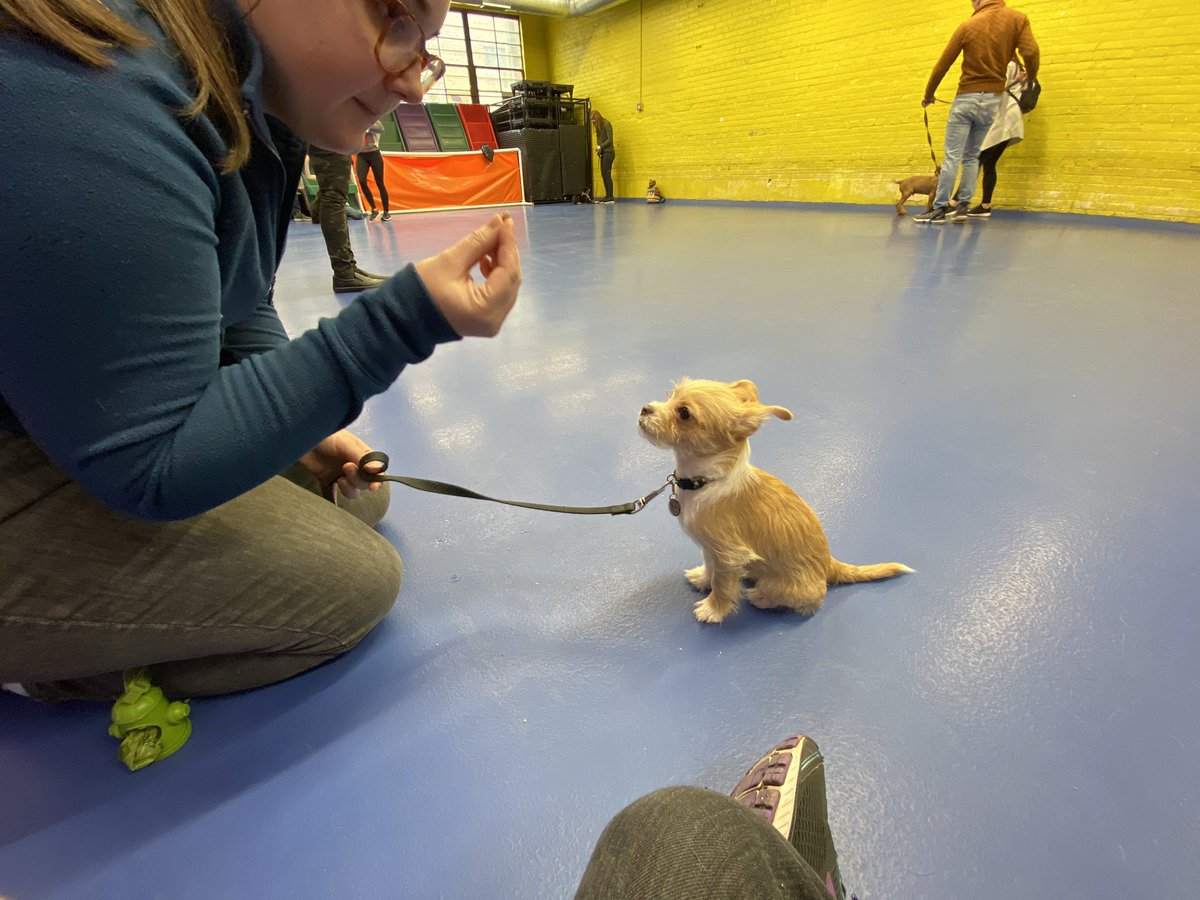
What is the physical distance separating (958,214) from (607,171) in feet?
25.0

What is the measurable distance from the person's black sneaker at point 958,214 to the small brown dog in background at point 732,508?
22.5 feet

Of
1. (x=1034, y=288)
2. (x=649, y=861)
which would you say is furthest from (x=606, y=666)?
(x=1034, y=288)

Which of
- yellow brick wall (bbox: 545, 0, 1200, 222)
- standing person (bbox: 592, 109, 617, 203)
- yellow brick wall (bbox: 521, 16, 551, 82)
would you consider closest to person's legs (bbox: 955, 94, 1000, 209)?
yellow brick wall (bbox: 545, 0, 1200, 222)

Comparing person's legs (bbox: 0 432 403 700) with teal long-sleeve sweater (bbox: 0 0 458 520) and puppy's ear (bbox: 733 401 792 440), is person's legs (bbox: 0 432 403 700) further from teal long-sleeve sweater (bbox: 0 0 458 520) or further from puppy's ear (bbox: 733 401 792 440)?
puppy's ear (bbox: 733 401 792 440)

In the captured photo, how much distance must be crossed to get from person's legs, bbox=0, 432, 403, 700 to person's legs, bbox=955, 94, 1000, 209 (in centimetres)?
714

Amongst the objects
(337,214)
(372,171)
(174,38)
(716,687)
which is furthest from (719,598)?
(372,171)

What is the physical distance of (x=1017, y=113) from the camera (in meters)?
5.59

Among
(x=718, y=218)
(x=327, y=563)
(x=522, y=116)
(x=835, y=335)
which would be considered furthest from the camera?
(x=522, y=116)

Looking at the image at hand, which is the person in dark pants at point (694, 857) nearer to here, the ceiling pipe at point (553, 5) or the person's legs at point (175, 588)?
the person's legs at point (175, 588)

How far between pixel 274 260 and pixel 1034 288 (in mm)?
4318

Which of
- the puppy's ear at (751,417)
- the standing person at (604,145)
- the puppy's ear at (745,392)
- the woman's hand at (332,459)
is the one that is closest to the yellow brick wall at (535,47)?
the standing person at (604,145)

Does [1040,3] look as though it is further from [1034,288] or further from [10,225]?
[10,225]

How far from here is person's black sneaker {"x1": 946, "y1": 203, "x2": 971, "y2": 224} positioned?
622 centimetres

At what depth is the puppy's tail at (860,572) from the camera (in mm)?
1216
